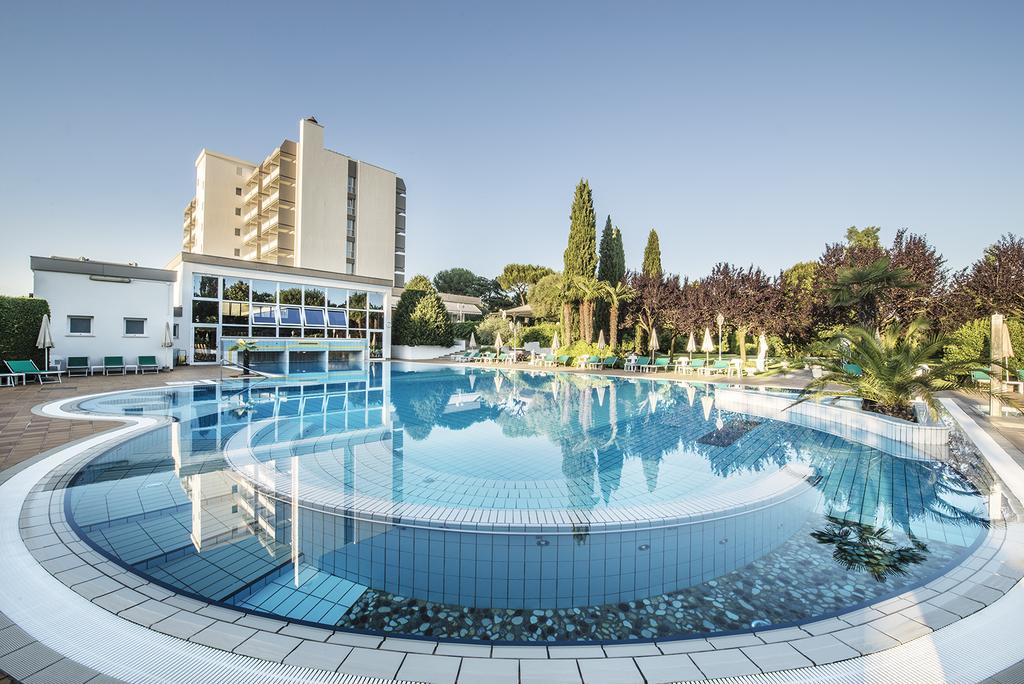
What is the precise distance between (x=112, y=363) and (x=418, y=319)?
15.3 meters

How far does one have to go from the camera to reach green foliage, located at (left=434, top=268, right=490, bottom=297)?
173ft

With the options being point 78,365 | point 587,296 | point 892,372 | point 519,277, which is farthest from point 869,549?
point 519,277

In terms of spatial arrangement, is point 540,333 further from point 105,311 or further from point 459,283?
point 105,311

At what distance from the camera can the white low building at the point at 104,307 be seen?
51.4 feet

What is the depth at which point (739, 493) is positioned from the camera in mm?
4855

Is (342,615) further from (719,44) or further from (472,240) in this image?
(472,240)

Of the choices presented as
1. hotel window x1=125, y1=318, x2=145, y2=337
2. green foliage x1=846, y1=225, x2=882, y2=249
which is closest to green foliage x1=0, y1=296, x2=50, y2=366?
hotel window x1=125, y1=318, x2=145, y2=337

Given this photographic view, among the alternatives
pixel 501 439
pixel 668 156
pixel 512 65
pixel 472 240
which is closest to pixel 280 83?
pixel 512 65

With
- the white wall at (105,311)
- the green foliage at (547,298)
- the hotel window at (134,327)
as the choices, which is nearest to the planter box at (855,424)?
the green foliage at (547,298)

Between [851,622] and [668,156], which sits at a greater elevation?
[668,156]

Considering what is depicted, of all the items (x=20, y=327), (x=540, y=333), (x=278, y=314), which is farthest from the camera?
(x=540, y=333)

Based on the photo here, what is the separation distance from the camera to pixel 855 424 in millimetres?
8328

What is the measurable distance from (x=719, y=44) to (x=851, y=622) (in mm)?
16618

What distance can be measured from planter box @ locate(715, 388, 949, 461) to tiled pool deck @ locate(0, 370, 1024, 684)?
5.07m
